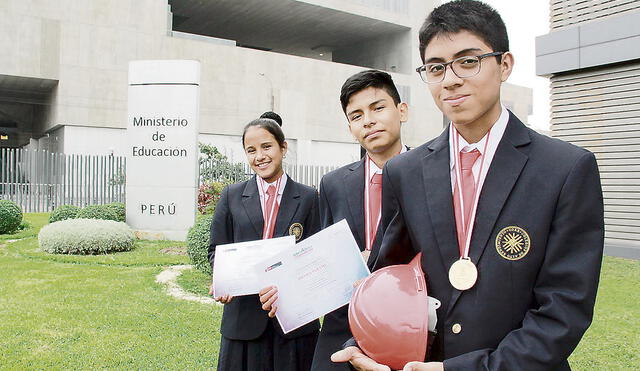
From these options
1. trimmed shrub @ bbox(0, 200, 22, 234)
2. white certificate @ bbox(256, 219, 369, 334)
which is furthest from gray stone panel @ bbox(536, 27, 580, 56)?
trimmed shrub @ bbox(0, 200, 22, 234)

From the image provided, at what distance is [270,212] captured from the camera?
2.93 m

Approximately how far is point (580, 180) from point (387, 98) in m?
1.13

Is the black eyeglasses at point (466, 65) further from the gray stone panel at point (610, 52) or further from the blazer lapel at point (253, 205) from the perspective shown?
the gray stone panel at point (610, 52)

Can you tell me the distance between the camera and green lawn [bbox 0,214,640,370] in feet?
15.8

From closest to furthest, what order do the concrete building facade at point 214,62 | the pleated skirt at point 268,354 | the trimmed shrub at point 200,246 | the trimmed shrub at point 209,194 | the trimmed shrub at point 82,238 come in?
the pleated skirt at point 268,354
the trimmed shrub at point 200,246
the trimmed shrub at point 82,238
the trimmed shrub at point 209,194
the concrete building facade at point 214,62

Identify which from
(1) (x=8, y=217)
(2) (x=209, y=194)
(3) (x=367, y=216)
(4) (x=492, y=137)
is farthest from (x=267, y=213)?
(2) (x=209, y=194)

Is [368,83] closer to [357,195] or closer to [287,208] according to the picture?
[357,195]

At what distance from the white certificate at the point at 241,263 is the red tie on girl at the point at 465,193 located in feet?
3.77

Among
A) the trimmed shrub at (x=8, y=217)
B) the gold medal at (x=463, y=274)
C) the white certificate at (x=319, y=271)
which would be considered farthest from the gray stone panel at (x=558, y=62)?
the trimmed shrub at (x=8, y=217)

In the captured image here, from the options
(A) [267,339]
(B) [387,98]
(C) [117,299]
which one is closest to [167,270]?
(C) [117,299]

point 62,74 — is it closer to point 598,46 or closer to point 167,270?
point 167,270

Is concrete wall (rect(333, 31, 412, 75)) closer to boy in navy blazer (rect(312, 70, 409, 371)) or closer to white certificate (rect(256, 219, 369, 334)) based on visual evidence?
boy in navy blazer (rect(312, 70, 409, 371))

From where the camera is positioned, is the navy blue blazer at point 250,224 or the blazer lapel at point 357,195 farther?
the navy blue blazer at point 250,224

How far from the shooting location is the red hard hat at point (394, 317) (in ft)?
4.60
